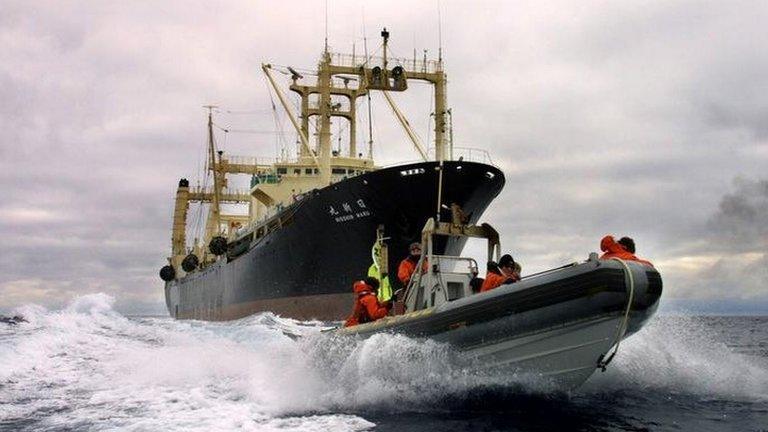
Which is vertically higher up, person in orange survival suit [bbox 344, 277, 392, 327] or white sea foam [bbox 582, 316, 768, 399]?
person in orange survival suit [bbox 344, 277, 392, 327]

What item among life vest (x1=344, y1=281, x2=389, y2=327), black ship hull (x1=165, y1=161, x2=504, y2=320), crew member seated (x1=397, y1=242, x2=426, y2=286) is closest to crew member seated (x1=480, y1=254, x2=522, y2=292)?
crew member seated (x1=397, y1=242, x2=426, y2=286)

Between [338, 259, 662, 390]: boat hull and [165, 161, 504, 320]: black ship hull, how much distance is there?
14.8m

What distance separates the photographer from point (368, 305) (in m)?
11.6

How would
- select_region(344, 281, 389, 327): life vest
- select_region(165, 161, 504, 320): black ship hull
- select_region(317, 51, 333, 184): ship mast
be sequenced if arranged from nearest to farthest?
select_region(344, 281, 389, 327): life vest, select_region(165, 161, 504, 320): black ship hull, select_region(317, 51, 333, 184): ship mast

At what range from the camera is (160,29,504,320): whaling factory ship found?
1064 inches

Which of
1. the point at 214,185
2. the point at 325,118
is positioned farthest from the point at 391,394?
the point at 214,185

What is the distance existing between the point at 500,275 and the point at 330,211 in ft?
62.2

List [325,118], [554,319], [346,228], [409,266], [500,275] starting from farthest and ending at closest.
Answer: [325,118] → [346,228] → [409,266] → [500,275] → [554,319]

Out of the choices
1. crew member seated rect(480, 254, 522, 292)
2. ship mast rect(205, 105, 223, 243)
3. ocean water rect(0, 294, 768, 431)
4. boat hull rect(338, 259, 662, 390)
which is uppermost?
ship mast rect(205, 105, 223, 243)

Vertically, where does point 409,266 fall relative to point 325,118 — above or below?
below

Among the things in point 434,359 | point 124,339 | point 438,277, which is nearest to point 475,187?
point 124,339

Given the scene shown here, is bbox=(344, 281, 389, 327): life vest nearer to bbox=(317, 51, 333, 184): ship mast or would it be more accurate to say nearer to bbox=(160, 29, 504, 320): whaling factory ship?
bbox=(160, 29, 504, 320): whaling factory ship

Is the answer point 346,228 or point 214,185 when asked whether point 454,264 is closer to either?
point 346,228

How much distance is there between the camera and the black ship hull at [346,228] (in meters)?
26.8
